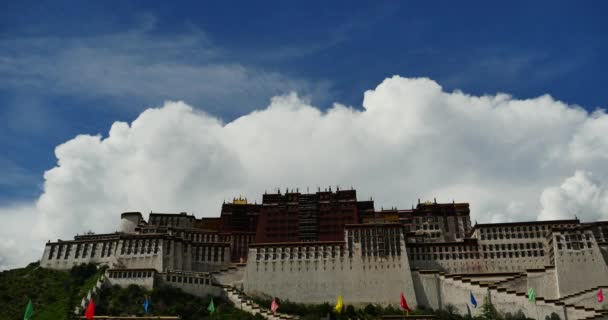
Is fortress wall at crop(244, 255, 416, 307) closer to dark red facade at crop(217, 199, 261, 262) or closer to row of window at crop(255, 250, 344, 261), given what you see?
row of window at crop(255, 250, 344, 261)

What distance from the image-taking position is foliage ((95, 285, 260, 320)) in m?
79.8

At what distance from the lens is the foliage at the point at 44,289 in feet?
261

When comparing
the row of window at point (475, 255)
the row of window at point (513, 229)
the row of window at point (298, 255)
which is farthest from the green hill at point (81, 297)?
the row of window at point (513, 229)

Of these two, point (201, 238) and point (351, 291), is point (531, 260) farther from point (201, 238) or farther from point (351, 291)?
point (201, 238)

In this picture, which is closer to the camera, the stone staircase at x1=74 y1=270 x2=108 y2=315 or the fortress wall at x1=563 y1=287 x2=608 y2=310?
the stone staircase at x1=74 y1=270 x2=108 y2=315

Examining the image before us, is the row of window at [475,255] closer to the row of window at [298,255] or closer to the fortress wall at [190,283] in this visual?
the row of window at [298,255]

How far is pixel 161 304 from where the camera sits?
83.1 meters

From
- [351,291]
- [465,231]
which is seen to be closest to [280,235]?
[351,291]

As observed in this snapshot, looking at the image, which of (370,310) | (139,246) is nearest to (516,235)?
(370,310)

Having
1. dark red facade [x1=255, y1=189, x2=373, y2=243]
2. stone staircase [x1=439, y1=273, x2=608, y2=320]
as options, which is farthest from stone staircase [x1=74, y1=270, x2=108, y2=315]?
stone staircase [x1=439, y1=273, x2=608, y2=320]

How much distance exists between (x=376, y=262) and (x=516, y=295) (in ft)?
71.9

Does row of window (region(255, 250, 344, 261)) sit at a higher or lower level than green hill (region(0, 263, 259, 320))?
higher

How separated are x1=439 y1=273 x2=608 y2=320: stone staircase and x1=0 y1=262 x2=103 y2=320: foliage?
55.7m

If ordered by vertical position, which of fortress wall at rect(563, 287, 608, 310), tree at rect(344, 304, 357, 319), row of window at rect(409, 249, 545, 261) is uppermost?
row of window at rect(409, 249, 545, 261)
